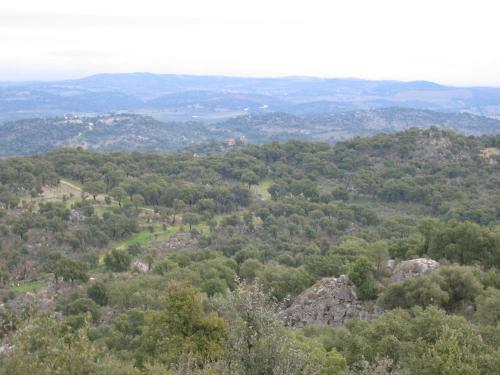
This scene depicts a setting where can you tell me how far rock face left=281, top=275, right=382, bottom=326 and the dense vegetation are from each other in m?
1.47

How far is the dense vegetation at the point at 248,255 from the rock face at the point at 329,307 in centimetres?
147

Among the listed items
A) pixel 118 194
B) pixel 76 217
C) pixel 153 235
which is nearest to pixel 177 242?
pixel 153 235

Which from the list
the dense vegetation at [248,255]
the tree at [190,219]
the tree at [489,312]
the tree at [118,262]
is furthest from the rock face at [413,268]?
the tree at [190,219]

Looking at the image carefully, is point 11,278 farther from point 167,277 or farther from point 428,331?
point 428,331

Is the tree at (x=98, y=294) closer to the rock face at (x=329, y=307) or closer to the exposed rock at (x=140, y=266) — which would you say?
the exposed rock at (x=140, y=266)

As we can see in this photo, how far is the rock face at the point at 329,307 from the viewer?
36656 mm

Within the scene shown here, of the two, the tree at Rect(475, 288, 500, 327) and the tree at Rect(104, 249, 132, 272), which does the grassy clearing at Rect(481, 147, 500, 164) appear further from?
the tree at Rect(475, 288, 500, 327)

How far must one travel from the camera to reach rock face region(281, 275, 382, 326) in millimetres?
36656

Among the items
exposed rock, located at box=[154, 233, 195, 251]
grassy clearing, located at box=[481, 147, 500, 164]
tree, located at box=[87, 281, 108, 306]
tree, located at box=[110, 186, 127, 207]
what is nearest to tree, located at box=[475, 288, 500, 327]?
tree, located at box=[87, 281, 108, 306]

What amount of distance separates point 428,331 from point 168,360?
13.6m

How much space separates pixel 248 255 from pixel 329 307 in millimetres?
27204

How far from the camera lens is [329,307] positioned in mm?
38094

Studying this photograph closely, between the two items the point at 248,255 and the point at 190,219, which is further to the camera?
the point at 190,219

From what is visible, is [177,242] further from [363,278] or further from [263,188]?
[363,278]
